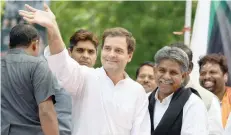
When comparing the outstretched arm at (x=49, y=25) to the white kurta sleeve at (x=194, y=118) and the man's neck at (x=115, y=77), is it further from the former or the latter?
the white kurta sleeve at (x=194, y=118)

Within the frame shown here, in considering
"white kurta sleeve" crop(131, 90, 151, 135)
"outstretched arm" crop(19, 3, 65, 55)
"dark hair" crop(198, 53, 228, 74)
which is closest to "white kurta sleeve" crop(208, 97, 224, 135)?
"dark hair" crop(198, 53, 228, 74)

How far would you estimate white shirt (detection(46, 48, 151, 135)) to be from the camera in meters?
6.33

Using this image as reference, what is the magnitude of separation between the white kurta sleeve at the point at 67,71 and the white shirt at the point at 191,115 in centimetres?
83

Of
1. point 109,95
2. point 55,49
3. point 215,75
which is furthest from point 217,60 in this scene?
point 55,49

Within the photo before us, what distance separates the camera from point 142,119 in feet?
21.4

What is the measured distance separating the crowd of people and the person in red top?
1061mm

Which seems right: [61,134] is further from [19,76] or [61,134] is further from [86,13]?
[86,13]

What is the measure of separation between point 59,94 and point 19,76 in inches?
23.1

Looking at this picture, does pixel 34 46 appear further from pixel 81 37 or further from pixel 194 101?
pixel 194 101

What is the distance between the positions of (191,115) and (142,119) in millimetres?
481

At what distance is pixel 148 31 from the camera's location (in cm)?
1705

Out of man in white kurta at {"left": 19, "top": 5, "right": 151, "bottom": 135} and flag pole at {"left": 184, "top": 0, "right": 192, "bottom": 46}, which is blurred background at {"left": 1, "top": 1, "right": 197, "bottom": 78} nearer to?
flag pole at {"left": 184, "top": 0, "right": 192, "bottom": 46}

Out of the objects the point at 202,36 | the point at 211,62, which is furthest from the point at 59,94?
the point at 202,36

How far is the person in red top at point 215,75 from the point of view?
816 centimetres
